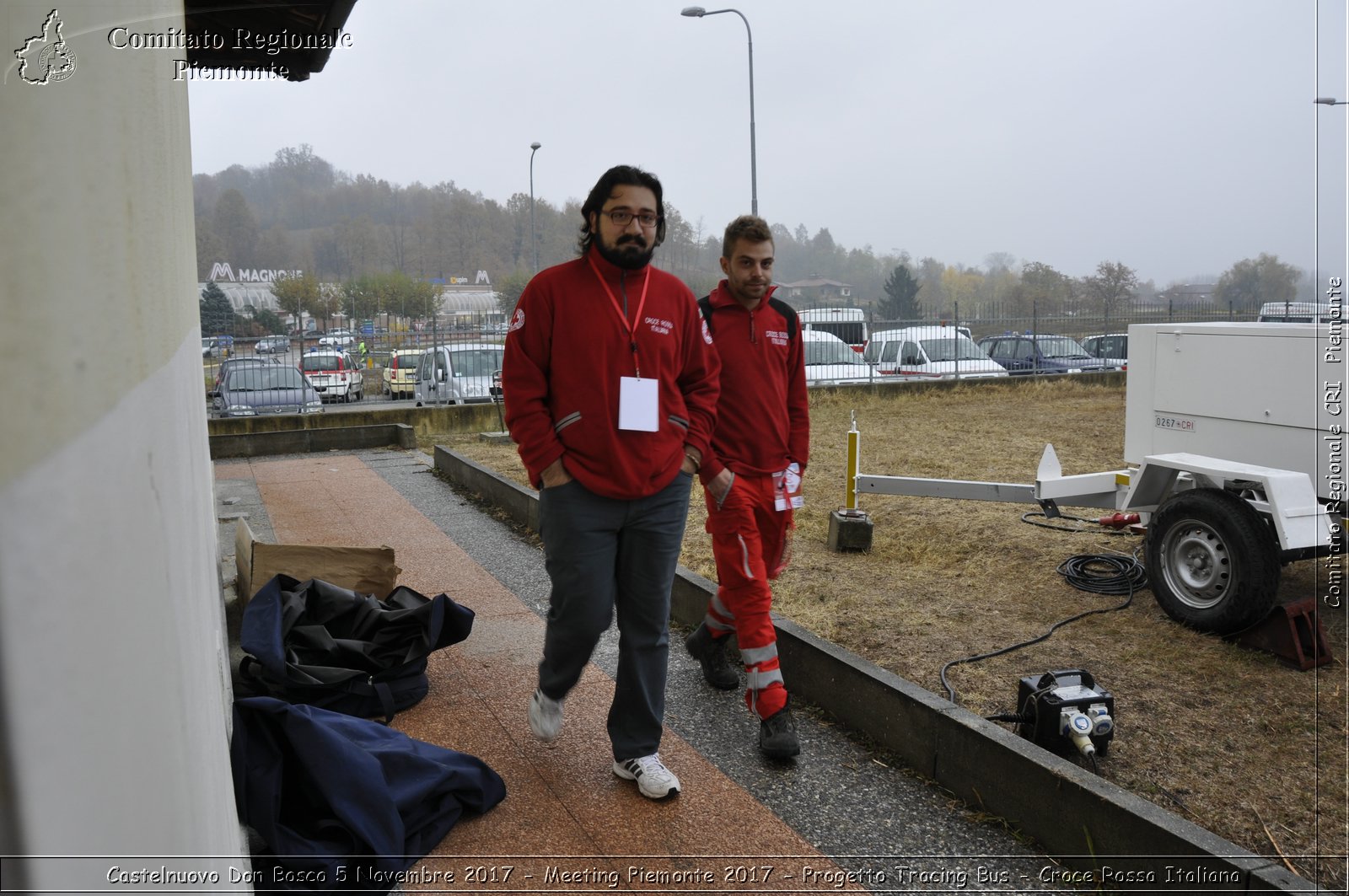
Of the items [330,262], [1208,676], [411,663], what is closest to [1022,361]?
[1208,676]

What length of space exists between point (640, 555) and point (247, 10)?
14.7ft

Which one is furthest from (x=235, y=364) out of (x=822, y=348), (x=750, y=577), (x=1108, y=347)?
(x=1108, y=347)

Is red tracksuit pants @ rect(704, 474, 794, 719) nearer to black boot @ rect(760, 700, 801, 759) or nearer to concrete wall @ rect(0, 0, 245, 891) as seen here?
black boot @ rect(760, 700, 801, 759)

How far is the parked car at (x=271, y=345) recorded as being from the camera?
1928 centimetres

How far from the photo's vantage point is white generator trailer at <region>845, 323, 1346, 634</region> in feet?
16.6

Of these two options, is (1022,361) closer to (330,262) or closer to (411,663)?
(411,663)

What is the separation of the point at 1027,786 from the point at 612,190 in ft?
Answer: 8.28

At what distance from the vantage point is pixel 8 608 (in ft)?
3.95

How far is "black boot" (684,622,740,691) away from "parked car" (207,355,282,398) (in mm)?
15299

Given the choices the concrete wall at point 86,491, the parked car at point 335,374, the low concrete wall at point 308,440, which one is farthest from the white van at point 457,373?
the concrete wall at point 86,491

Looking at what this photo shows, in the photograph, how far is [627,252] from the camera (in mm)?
3523

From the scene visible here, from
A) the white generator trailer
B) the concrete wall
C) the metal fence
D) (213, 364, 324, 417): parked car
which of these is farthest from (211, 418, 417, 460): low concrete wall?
the concrete wall

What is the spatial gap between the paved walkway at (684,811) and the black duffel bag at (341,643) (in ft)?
0.71

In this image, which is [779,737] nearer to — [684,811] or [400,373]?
[684,811]
